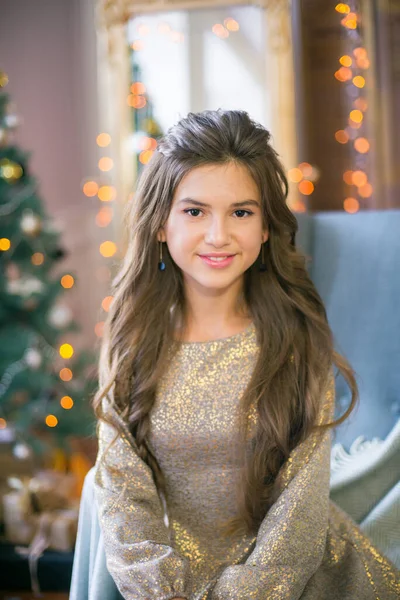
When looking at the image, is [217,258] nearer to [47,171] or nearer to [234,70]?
[234,70]

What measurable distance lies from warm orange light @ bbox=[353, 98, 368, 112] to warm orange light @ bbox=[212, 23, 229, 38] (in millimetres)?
663

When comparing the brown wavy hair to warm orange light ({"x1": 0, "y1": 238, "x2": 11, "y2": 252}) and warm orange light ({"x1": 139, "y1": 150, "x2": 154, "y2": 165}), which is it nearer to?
warm orange light ({"x1": 0, "y1": 238, "x2": 11, "y2": 252})

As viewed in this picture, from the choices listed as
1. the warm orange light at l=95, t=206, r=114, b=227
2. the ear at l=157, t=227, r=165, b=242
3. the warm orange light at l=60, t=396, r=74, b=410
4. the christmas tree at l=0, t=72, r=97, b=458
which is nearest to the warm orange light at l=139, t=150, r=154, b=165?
the warm orange light at l=95, t=206, r=114, b=227

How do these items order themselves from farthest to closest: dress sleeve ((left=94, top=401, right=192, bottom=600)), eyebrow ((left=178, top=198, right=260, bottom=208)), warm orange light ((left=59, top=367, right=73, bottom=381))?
warm orange light ((left=59, top=367, right=73, bottom=381))
eyebrow ((left=178, top=198, right=260, bottom=208))
dress sleeve ((left=94, top=401, right=192, bottom=600))

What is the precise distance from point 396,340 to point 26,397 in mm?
1607

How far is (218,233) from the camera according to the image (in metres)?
1.28

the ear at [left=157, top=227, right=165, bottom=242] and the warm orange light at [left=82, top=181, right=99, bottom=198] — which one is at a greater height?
the warm orange light at [left=82, top=181, right=99, bottom=198]

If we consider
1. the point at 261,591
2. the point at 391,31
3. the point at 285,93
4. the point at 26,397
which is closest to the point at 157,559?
the point at 261,591

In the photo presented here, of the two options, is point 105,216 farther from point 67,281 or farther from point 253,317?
point 253,317

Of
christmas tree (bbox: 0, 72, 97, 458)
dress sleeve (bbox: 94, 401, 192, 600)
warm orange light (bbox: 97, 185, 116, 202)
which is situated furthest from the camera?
warm orange light (bbox: 97, 185, 116, 202)

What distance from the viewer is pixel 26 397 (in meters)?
2.84

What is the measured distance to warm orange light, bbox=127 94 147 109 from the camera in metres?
3.37

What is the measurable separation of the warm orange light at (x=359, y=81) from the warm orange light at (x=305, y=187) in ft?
1.57

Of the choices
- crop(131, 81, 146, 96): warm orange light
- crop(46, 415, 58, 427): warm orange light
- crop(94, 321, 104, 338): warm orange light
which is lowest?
crop(46, 415, 58, 427): warm orange light
